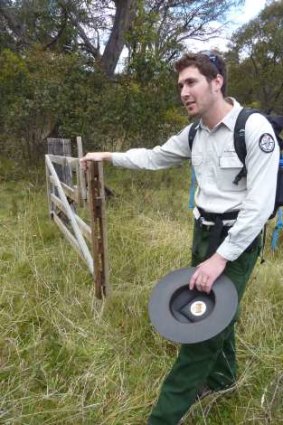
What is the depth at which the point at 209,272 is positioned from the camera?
1.96 m

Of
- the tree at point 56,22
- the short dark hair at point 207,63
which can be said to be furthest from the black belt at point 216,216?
the tree at point 56,22

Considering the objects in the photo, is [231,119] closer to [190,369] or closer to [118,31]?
[190,369]

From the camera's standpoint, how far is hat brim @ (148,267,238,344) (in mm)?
1915

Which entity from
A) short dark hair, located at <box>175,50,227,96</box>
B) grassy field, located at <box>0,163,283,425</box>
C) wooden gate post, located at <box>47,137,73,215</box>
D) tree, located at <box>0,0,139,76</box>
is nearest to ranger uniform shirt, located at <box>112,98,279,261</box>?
short dark hair, located at <box>175,50,227,96</box>

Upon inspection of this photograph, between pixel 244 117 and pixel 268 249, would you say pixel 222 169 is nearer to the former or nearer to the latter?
pixel 244 117

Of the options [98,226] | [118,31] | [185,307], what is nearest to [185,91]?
[185,307]

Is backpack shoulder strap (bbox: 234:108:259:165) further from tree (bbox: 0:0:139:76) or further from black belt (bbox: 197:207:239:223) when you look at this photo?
tree (bbox: 0:0:139:76)

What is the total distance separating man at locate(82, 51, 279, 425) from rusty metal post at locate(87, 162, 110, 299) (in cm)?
107

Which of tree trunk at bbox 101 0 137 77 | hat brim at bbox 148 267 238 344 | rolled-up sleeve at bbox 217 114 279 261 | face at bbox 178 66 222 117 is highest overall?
tree trunk at bbox 101 0 137 77

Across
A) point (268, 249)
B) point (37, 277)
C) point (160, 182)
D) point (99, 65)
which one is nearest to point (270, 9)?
point (99, 65)

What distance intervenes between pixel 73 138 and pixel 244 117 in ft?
22.2

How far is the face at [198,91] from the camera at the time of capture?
6.62ft

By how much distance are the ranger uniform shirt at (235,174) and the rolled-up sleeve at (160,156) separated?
0.24 meters

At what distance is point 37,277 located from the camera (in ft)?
11.8
